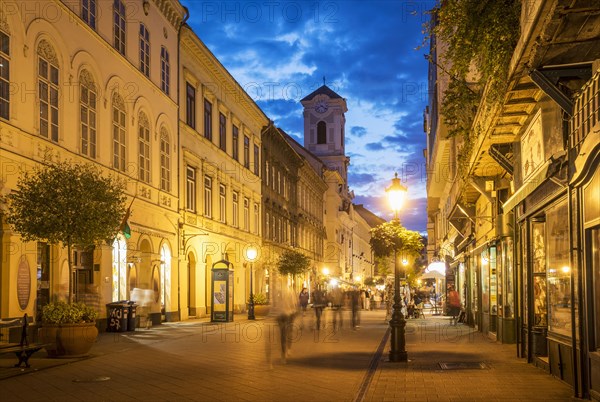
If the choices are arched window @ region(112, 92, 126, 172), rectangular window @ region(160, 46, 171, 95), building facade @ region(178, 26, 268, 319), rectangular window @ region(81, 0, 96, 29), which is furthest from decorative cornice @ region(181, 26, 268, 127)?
rectangular window @ region(81, 0, 96, 29)

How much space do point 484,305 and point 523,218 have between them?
10.8 m

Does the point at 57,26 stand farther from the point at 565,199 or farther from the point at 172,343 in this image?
the point at 565,199

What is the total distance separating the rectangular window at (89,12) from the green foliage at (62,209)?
7.76m

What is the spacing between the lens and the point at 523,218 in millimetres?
14773

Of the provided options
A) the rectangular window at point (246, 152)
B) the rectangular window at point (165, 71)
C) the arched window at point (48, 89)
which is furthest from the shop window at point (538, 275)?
the rectangular window at point (246, 152)

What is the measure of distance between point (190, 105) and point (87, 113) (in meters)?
11.4

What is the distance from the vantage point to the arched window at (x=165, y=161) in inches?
1200

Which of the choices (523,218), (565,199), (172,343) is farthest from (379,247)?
(565,199)

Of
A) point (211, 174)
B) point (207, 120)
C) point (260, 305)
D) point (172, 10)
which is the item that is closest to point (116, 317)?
point (172, 10)

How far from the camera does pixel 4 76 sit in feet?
59.7

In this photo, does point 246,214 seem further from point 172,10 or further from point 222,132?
point 172,10

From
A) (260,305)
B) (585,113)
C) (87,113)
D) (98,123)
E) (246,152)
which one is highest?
(246,152)

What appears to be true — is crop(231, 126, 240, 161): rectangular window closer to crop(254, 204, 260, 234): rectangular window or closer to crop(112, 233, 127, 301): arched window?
crop(254, 204, 260, 234): rectangular window

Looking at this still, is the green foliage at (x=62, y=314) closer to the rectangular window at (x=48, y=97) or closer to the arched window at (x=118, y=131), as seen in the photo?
the rectangular window at (x=48, y=97)
